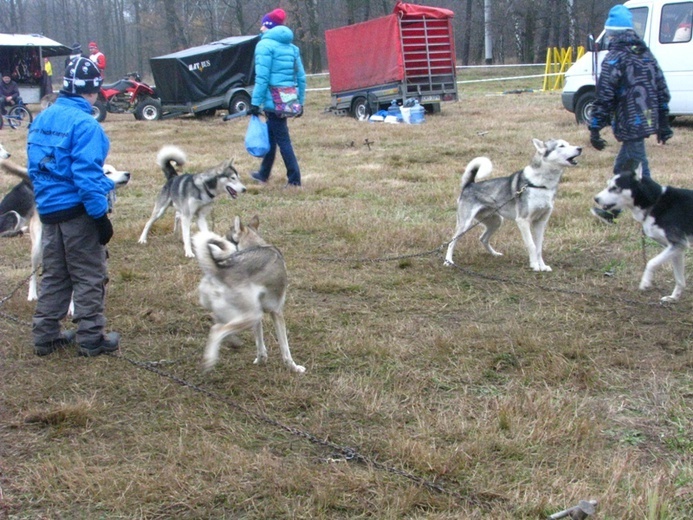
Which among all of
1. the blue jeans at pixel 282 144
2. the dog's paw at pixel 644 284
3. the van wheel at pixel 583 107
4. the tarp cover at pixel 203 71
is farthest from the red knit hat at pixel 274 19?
the tarp cover at pixel 203 71

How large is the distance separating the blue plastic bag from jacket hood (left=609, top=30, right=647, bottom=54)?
4284 mm

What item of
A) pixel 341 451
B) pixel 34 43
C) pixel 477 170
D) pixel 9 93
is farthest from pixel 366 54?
pixel 341 451

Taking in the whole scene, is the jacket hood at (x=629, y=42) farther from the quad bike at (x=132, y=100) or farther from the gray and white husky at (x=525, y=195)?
the quad bike at (x=132, y=100)

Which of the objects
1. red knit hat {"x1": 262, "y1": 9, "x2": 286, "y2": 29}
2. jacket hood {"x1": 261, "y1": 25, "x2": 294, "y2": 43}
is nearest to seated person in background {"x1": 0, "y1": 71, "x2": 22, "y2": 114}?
red knit hat {"x1": 262, "y1": 9, "x2": 286, "y2": 29}

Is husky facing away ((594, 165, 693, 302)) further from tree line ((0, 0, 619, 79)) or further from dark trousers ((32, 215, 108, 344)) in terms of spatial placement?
tree line ((0, 0, 619, 79))

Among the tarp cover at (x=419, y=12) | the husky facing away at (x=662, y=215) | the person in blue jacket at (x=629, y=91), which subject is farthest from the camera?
the tarp cover at (x=419, y=12)

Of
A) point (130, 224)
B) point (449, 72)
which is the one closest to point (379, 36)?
point (449, 72)

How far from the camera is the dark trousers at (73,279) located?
4.18m

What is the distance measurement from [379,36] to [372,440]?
52.9ft

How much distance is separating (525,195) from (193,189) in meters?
2.96

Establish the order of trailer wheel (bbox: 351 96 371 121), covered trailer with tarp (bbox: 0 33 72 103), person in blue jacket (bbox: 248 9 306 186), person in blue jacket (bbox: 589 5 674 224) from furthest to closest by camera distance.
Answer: covered trailer with tarp (bbox: 0 33 72 103) → trailer wheel (bbox: 351 96 371 121) → person in blue jacket (bbox: 248 9 306 186) → person in blue jacket (bbox: 589 5 674 224)

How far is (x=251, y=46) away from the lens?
20453 mm

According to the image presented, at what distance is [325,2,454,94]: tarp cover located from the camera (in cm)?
1780

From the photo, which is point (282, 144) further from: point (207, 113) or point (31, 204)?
point (207, 113)
